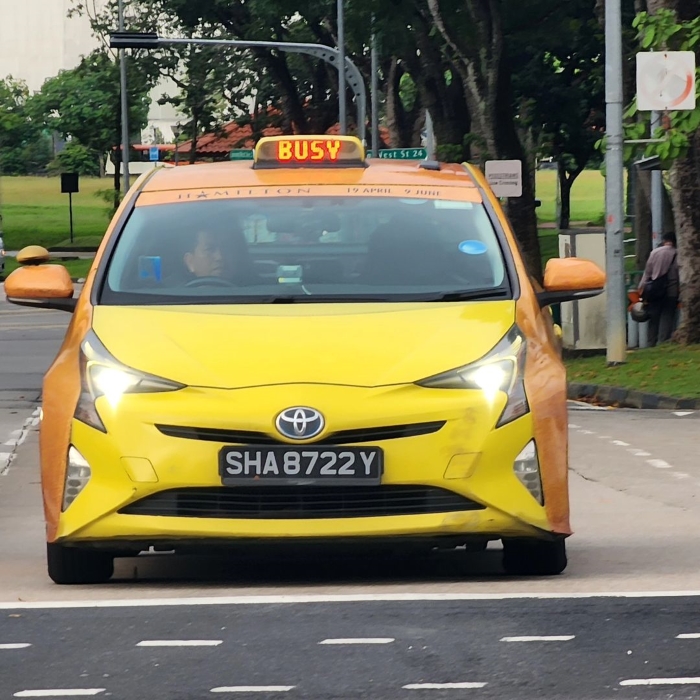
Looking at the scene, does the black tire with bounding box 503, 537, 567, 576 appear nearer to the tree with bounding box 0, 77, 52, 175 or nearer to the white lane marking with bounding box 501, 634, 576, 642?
the white lane marking with bounding box 501, 634, 576, 642

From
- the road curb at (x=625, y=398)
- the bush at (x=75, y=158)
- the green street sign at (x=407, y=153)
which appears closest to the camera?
the road curb at (x=625, y=398)

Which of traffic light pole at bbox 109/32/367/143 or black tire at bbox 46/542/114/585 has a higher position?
traffic light pole at bbox 109/32/367/143

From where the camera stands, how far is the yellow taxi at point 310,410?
22.3 ft

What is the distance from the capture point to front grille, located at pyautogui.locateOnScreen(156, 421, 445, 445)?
6762mm

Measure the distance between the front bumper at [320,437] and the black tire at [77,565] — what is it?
29 cm

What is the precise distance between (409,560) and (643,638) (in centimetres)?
217

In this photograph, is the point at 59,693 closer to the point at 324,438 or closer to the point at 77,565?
the point at 324,438

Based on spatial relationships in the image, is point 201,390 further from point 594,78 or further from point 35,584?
point 594,78

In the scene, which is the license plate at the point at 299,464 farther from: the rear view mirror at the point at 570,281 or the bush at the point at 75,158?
the bush at the point at 75,158

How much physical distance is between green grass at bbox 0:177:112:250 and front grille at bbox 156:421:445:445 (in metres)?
68.7

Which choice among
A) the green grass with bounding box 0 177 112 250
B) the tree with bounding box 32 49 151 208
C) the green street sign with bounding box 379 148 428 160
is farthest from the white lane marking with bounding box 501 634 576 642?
the green grass with bounding box 0 177 112 250

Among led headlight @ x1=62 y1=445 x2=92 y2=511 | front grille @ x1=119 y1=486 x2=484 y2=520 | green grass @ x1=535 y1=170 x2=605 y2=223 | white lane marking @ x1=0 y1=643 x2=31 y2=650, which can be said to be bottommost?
green grass @ x1=535 y1=170 x2=605 y2=223

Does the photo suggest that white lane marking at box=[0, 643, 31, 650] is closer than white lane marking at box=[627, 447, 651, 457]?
Yes

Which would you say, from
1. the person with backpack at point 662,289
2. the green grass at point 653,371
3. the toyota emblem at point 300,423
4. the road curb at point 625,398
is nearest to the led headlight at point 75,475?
the toyota emblem at point 300,423
